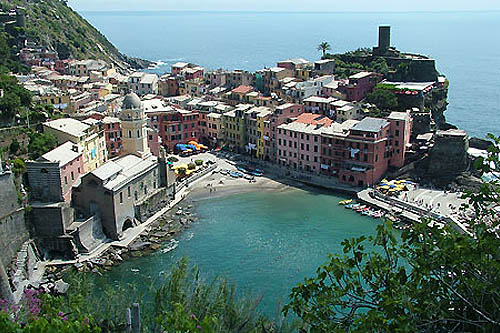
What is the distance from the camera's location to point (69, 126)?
42.7m

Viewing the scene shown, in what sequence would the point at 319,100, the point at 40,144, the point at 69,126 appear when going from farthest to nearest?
the point at 319,100 < the point at 69,126 < the point at 40,144

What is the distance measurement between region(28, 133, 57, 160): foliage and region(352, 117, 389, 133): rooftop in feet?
80.8

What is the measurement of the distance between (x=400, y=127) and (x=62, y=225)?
29.3 meters

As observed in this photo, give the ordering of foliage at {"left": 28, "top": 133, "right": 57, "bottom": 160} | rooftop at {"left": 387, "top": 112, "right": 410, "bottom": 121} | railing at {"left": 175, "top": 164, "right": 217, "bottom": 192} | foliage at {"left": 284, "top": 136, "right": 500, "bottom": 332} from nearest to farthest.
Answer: foliage at {"left": 284, "top": 136, "right": 500, "bottom": 332} < foliage at {"left": 28, "top": 133, "right": 57, "bottom": 160} < railing at {"left": 175, "top": 164, "right": 217, "bottom": 192} < rooftop at {"left": 387, "top": 112, "right": 410, "bottom": 121}

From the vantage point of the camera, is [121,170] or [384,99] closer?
[121,170]

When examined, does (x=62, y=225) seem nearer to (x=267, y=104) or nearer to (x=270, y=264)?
(x=270, y=264)

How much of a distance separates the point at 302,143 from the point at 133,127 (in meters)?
15.5

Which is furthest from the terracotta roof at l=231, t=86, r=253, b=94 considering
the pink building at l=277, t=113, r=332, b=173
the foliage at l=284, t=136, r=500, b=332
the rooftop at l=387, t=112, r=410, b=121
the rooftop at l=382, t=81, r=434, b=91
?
the foliage at l=284, t=136, r=500, b=332

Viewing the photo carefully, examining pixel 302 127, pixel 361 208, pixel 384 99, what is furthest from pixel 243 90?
pixel 361 208

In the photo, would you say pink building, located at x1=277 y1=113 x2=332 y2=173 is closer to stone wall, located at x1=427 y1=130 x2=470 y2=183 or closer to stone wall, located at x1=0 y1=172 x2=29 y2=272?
stone wall, located at x1=427 y1=130 x2=470 y2=183

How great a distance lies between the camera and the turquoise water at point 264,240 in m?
32.0

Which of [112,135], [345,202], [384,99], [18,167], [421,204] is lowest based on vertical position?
[345,202]

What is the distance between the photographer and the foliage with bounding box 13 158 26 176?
3612 cm

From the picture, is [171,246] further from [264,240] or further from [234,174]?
[234,174]
